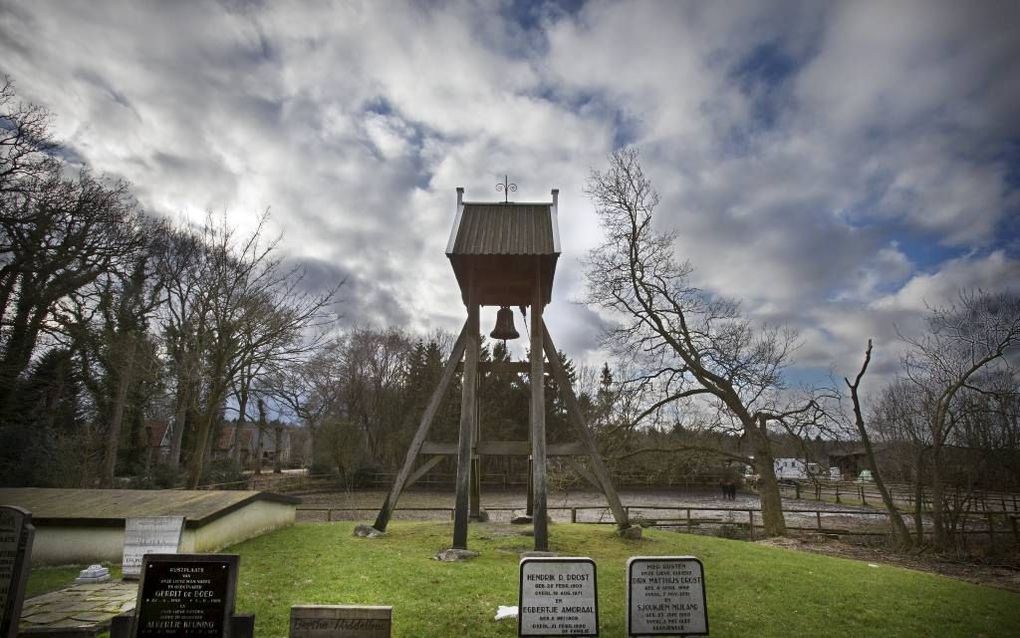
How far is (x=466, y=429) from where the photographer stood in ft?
34.3

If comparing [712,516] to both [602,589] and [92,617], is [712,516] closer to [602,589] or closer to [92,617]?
[602,589]

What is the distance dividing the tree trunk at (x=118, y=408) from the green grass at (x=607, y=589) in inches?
429

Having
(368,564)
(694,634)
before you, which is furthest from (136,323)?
(694,634)

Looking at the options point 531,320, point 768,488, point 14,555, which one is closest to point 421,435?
point 531,320

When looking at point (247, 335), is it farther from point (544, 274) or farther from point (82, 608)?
point (82, 608)

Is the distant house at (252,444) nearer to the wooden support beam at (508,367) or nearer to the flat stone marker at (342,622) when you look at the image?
the wooden support beam at (508,367)

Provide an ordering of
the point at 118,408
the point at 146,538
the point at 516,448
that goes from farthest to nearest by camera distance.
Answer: the point at 118,408, the point at 516,448, the point at 146,538

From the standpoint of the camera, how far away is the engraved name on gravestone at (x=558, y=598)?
5.07 m

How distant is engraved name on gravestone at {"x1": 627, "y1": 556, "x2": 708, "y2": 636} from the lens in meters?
5.27

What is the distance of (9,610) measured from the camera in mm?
5012

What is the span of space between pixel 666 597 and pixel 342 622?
3.11 metres

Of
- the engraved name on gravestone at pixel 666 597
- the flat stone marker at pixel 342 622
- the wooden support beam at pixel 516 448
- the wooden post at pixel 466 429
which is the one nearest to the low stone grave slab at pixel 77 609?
the flat stone marker at pixel 342 622

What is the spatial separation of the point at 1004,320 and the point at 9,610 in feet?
68.8

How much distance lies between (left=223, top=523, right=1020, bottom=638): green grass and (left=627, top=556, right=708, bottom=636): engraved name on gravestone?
67cm
